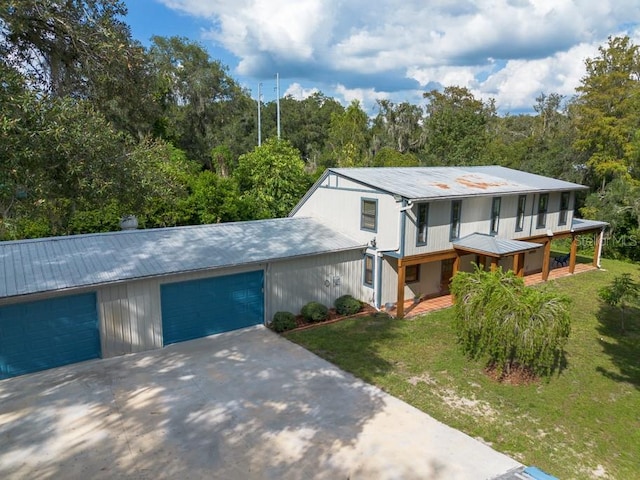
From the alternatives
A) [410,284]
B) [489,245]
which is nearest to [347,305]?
[410,284]

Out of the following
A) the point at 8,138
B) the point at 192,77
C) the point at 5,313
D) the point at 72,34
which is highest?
the point at 192,77

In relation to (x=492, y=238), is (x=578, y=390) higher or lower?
lower

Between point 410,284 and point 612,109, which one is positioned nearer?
point 410,284

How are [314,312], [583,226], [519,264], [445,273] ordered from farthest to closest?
[583,226] < [445,273] < [519,264] < [314,312]

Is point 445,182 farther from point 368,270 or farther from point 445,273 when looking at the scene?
point 368,270

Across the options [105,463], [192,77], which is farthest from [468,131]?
[105,463]

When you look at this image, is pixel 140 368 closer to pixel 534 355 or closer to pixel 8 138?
pixel 8 138

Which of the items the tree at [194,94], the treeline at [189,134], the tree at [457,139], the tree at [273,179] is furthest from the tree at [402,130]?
the tree at [273,179]
